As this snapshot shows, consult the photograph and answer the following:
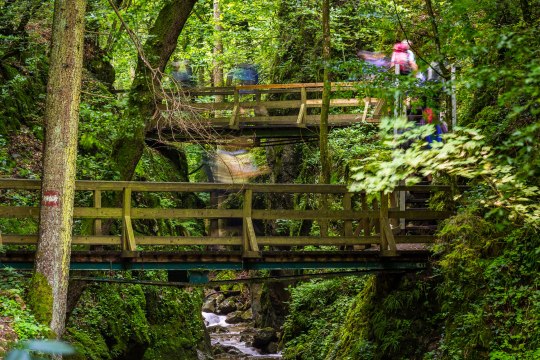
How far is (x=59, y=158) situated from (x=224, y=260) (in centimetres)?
328

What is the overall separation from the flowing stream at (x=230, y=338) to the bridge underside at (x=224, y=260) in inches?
364

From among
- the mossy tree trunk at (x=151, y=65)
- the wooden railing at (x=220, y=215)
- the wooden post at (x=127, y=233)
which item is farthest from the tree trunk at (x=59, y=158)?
the mossy tree trunk at (x=151, y=65)

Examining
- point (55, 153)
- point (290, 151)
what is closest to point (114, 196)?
point (55, 153)

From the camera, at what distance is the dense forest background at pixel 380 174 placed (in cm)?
644

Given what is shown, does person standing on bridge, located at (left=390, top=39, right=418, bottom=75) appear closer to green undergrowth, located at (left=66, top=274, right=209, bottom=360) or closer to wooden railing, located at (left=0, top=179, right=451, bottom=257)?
wooden railing, located at (left=0, top=179, right=451, bottom=257)

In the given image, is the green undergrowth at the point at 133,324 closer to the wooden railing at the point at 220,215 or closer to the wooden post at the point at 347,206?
the wooden railing at the point at 220,215

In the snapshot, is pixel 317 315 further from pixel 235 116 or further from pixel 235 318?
pixel 235 318

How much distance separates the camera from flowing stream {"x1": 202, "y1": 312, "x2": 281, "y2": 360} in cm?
2013

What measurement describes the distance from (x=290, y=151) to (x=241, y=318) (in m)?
7.32

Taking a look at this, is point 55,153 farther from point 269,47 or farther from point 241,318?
point 241,318

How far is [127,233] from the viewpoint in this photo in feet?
34.1

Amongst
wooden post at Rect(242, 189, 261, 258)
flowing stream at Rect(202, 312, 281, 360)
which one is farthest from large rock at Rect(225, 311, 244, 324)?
wooden post at Rect(242, 189, 261, 258)

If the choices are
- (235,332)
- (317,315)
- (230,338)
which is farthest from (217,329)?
(317,315)

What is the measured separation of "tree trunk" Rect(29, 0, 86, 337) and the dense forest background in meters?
0.49
